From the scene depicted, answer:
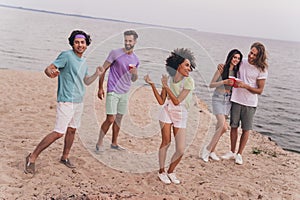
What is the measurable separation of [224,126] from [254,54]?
1318 mm

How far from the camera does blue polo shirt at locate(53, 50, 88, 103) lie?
4.74 metres

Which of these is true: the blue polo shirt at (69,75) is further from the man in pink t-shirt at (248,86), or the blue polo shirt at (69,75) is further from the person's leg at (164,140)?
the man in pink t-shirt at (248,86)

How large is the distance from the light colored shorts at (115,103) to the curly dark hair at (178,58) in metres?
1.19

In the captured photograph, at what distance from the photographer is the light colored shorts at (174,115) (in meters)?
4.96

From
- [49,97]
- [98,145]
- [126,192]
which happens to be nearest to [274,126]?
[49,97]

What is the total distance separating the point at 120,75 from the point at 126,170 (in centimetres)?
147

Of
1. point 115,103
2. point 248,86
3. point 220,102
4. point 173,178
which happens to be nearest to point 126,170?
point 173,178

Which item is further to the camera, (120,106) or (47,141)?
(120,106)

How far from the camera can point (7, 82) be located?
42.3 feet

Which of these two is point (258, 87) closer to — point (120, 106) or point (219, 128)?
point (219, 128)

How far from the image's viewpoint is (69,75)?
4.77 metres

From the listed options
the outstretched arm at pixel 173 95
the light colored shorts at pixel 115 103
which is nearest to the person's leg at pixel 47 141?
the light colored shorts at pixel 115 103

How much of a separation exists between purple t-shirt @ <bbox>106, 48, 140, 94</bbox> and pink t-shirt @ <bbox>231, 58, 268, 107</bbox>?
1.77m

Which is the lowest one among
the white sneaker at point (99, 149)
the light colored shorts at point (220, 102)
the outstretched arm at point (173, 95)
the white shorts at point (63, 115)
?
the white sneaker at point (99, 149)
